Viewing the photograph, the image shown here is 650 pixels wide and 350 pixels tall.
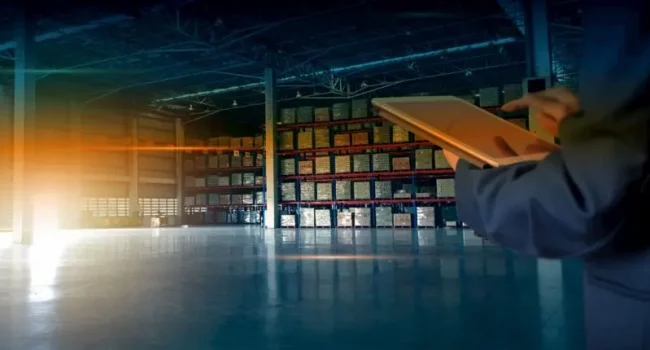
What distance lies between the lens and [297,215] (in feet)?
68.0

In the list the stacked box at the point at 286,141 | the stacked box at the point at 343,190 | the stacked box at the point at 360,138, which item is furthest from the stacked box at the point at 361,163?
the stacked box at the point at 286,141

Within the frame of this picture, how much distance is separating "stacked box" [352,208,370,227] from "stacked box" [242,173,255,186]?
7.25 meters

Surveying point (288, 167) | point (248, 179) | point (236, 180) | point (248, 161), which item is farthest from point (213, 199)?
point (288, 167)

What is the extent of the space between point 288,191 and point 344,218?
94.9 inches

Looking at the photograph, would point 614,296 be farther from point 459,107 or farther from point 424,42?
point 424,42

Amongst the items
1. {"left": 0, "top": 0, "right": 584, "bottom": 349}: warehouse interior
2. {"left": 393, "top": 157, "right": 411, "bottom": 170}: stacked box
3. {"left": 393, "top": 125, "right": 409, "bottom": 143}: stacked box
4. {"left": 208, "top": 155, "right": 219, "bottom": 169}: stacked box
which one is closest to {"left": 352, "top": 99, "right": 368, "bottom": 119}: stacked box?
{"left": 0, "top": 0, "right": 584, "bottom": 349}: warehouse interior

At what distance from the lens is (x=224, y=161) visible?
87.5ft

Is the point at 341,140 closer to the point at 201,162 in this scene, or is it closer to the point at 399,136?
the point at 399,136

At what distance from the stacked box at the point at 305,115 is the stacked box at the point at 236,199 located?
6.76 m

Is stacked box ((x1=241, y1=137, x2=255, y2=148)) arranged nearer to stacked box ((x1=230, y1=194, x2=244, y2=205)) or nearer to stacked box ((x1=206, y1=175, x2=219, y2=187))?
stacked box ((x1=206, y1=175, x2=219, y2=187))

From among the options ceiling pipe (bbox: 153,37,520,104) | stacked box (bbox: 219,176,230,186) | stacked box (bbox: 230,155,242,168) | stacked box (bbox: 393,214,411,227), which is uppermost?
ceiling pipe (bbox: 153,37,520,104)

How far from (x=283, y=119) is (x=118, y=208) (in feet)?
31.4

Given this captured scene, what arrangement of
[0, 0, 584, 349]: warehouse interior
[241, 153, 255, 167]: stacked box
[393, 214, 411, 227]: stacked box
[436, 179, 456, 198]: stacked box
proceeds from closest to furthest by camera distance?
[0, 0, 584, 349]: warehouse interior → [436, 179, 456, 198]: stacked box → [393, 214, 411, 227]: stacked box → [241, 153, 255, 167]: stacked box

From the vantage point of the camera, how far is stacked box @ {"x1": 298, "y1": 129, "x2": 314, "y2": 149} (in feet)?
67.6
